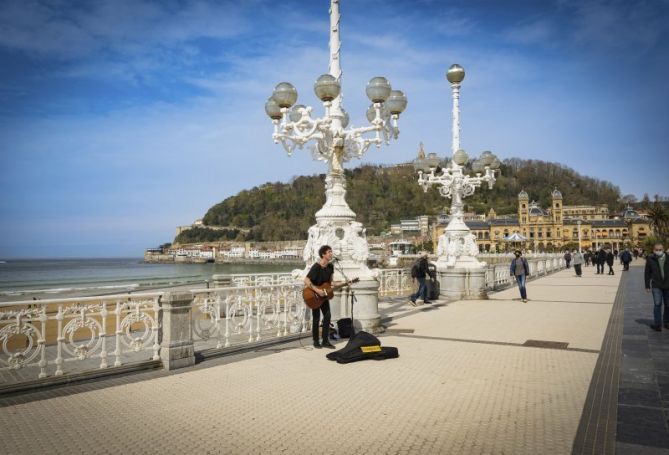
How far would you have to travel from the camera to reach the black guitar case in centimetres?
614

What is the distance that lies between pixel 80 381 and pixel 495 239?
12601 cm

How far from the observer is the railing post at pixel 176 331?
5.86 m

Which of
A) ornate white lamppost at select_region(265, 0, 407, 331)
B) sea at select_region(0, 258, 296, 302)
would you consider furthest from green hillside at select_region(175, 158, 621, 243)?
ornate white lamppost at select_region(265, 0, 407, 331)

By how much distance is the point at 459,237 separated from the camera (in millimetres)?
14836

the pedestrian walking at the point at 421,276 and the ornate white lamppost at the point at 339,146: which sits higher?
the ornate white lamppost at the point at 339,146

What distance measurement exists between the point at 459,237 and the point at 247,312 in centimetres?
926

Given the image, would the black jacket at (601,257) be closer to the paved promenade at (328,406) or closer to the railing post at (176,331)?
the paved promenade at (328,406)

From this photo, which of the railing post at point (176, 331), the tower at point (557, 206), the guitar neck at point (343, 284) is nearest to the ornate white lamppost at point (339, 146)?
the guitar neck at point (343, 284)

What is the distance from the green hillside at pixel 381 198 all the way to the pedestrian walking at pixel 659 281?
421ft

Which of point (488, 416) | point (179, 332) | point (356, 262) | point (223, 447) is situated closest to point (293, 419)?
point (223, 447)

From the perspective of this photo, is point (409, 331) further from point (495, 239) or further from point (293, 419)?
point (495, 239)

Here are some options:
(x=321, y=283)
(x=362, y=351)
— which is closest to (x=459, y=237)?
(x=321, y=283)

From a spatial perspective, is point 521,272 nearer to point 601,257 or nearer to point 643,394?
point 643,394

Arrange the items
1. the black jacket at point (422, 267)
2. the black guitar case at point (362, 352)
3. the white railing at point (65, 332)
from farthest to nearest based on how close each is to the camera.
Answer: the black jacket at point (422, 267), the black guitar case at point (362, 352), the white railing at point (65, 332)
